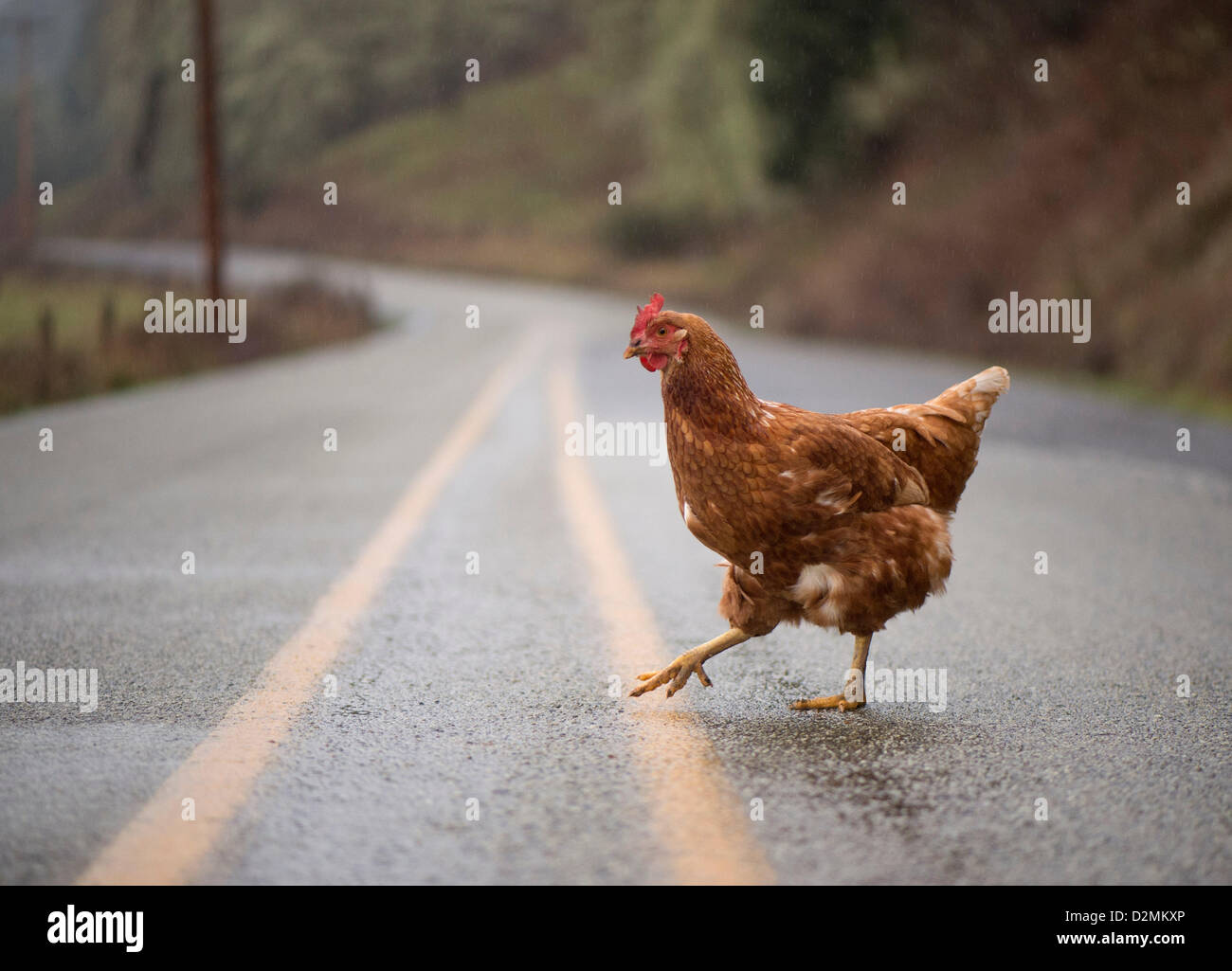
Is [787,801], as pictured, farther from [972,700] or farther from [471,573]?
[471,573]

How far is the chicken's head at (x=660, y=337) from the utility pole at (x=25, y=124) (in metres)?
47.3

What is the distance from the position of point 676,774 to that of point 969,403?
1726 mm

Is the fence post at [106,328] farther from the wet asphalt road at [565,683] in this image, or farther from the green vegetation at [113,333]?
the wet asphalt road at [565,683]

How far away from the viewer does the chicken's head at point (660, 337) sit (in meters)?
3.64

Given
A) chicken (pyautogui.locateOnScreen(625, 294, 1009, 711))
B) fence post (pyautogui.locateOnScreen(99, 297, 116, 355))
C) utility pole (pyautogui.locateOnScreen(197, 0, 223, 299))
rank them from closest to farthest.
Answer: chicken (pyautogui.locateOnScreen(625, 294, 1009, 711)) → fence post (pyautogui.locateOnScreen(99, 297, 116, 355)) → utility pole (pyautogui.locateOnScreen(197, 0, 223, 299))

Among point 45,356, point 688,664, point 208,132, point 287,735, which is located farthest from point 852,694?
point 208,132

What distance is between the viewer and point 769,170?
34.6m

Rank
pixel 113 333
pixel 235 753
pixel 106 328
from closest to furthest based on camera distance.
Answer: pixel 235 753, pixel 106 328, pixel 113 333

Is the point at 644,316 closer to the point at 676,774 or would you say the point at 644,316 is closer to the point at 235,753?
the point at 676,774

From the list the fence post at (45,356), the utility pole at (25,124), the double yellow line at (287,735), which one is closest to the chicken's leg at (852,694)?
the double yellow line at (287,735)

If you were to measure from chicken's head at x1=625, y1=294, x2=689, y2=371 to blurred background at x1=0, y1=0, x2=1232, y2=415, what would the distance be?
465 inches

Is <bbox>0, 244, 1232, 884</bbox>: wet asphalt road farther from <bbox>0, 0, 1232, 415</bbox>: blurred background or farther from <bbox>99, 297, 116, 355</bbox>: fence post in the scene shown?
<bbox>99, 297, 116, 355</bbox>: fence post

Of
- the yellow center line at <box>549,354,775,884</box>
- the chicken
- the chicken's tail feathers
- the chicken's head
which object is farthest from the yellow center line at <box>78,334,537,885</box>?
the chicken's tail feathers

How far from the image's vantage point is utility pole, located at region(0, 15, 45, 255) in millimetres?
46094
